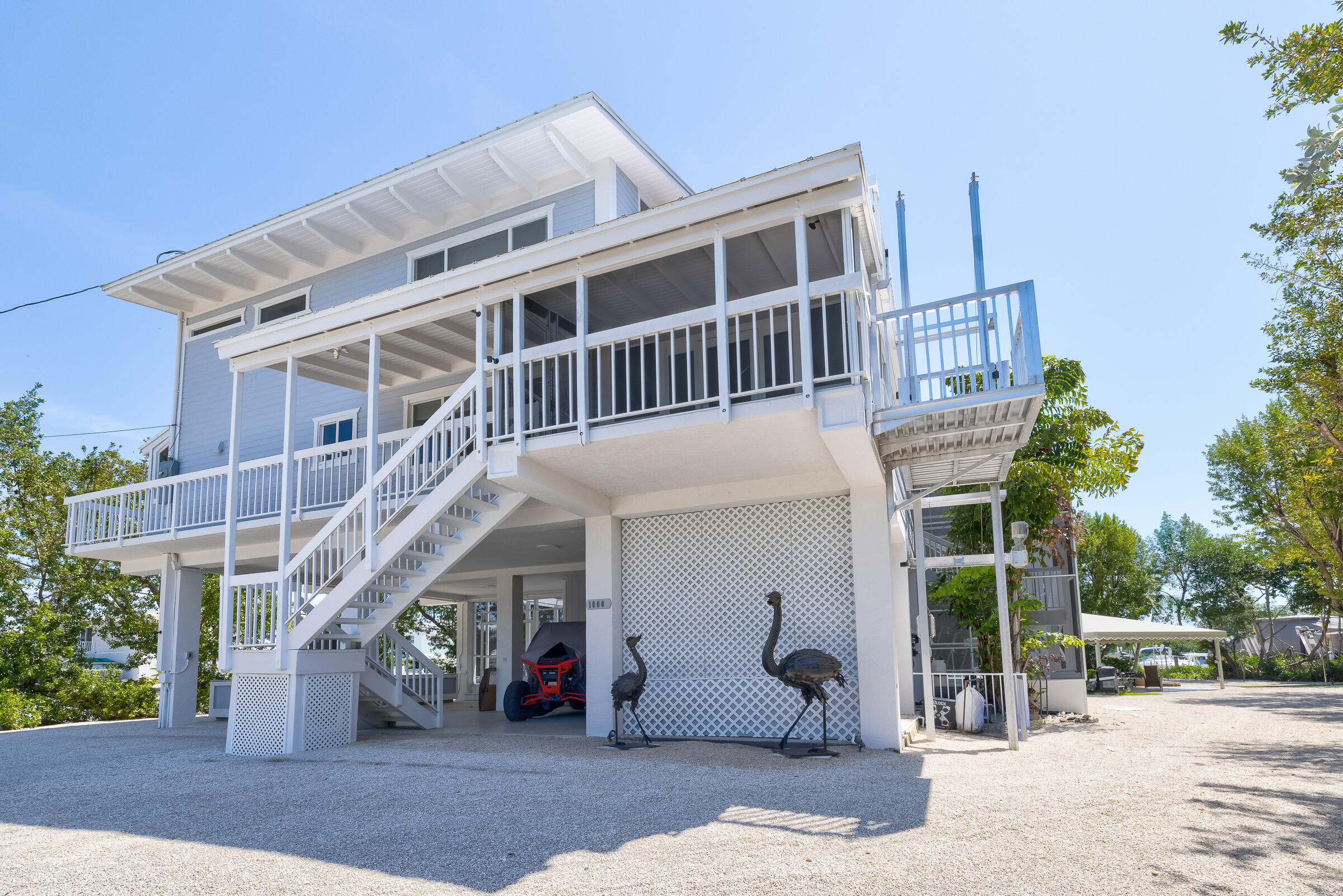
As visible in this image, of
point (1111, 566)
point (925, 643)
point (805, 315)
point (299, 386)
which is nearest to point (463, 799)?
point (805, 315)

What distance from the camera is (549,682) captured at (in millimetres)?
13219

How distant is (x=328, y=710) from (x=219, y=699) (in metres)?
7.59

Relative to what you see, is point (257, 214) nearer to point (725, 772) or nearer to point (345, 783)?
point (345, 783)

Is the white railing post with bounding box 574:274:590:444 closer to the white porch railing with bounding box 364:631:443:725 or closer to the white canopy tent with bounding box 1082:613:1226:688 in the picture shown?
the white porch railing with bounding box 364:631:443:725

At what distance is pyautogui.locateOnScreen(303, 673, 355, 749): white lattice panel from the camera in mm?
9680

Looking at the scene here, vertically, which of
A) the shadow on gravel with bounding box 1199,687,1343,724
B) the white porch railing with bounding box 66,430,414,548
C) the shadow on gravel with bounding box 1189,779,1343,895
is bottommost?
the shadow on gravel with bounding box 1199,687,1343,724

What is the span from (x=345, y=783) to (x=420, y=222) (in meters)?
9.29

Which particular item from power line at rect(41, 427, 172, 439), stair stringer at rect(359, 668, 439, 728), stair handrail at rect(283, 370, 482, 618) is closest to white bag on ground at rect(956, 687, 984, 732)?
stair stringer at rect(359, 668, 439, 728)

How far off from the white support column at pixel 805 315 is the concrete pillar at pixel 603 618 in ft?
13.0

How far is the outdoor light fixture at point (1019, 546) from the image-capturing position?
32.7ft

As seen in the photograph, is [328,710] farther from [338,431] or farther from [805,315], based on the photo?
[805,315]

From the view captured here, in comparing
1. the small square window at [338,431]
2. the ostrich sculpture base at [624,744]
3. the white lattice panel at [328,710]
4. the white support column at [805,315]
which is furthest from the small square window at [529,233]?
the ostrich sculpture base at [624,744]

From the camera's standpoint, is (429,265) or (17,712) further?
(17,712)

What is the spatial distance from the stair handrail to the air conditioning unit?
24.6 ft
